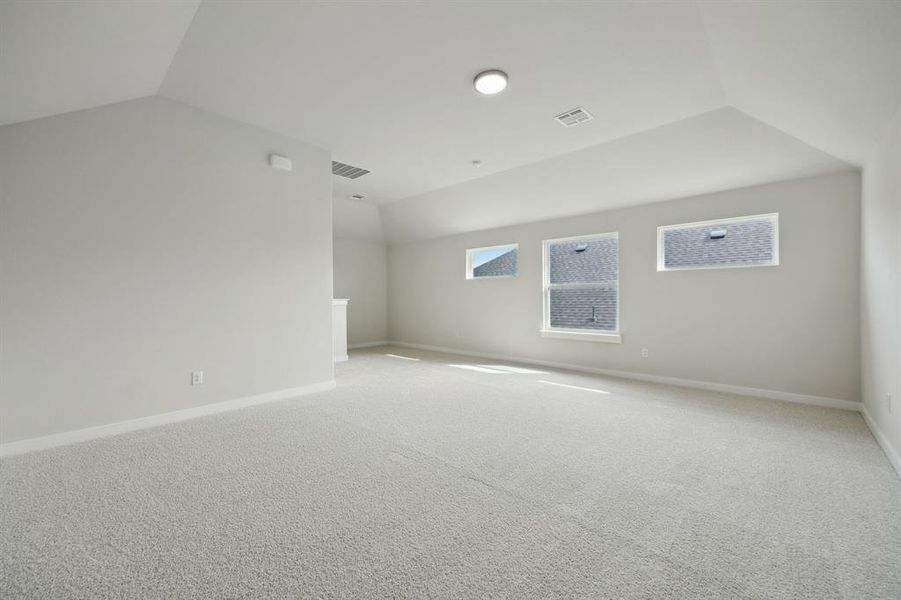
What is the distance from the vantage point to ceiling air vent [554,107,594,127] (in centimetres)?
324

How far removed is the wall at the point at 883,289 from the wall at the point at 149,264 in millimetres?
4593

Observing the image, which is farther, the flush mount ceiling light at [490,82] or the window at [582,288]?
the window at [582,288]

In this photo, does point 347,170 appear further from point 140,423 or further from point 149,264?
point 140,423

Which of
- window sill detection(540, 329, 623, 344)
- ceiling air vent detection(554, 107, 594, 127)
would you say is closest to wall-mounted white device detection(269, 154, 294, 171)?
ceiling air vent detection(554, 107, 594, 127)

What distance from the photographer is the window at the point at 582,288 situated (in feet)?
16.8

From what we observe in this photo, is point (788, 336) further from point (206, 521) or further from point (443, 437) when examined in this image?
point (206, 521)

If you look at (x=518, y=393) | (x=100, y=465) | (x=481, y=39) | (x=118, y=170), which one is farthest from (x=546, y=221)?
(x=100, y=465)

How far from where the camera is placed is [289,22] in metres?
2.23

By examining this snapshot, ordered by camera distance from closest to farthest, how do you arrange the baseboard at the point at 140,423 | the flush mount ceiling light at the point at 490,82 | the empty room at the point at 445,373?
the empty room at the point at 445,373 < the baseboard at the point at 140,423 < the flush mount ceiling light at the point at 490,82

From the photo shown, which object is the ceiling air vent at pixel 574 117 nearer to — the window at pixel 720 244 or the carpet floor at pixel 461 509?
the window at pixel 720 244

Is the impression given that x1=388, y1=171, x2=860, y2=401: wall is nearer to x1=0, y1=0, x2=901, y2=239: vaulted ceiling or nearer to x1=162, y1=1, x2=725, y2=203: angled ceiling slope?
x1=0, y1=0, x2=901, y2=239: vaulted ceiling

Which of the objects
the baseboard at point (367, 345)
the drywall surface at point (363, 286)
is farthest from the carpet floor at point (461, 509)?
the drywall surface at point (363, 286)

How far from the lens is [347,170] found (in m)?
4.84

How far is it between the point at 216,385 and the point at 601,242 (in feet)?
16.0
